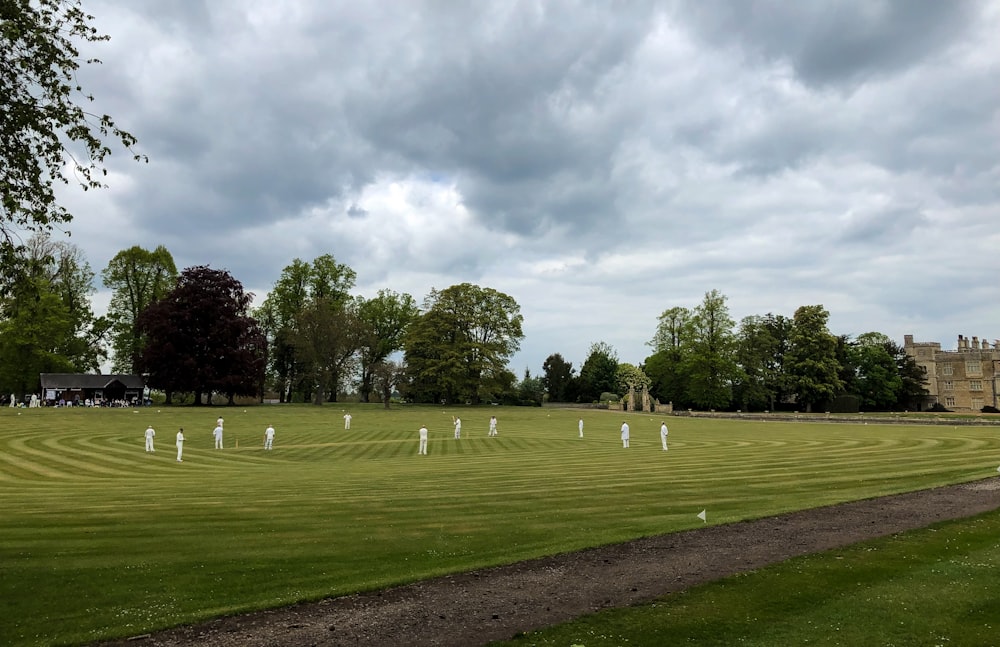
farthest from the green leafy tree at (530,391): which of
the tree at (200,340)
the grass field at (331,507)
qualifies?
the grass field at (331,507)

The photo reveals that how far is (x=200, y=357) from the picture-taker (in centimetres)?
6825

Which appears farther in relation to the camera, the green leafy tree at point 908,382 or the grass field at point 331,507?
the green leafy tree at point 908,382

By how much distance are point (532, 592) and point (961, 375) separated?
11281 centimetres

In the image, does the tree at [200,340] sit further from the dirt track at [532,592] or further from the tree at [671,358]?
the dirt track at [532,592]

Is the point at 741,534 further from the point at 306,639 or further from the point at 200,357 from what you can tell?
the point at 200,357

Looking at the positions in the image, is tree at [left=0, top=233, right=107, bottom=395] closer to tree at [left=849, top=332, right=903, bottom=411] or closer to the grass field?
the grass field

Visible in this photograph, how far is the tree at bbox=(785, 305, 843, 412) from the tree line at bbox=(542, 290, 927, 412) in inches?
4.6

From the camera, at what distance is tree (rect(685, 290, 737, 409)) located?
83.6 m

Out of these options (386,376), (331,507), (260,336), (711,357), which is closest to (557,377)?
(711,357)

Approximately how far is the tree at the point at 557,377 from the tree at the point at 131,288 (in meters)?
59.1

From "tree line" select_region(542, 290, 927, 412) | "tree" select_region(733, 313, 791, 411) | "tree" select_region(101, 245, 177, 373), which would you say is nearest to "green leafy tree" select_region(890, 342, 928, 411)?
"tree line" select_region(542, 290, 927, 412)

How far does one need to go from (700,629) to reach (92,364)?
86438mm

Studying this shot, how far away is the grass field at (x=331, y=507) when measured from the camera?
888 centimetres

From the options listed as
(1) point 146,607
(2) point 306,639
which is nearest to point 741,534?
(2) point 306,639
